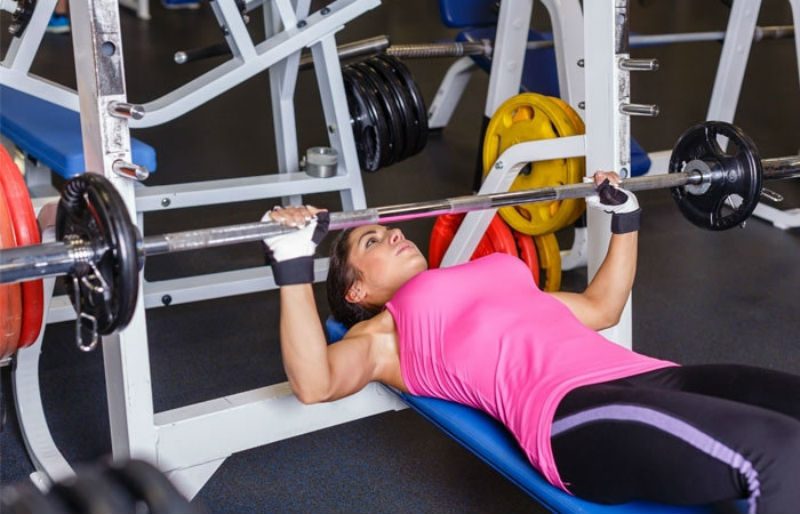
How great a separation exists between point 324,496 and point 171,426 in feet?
1.39

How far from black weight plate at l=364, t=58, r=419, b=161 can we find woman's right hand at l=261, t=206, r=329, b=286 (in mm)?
1169

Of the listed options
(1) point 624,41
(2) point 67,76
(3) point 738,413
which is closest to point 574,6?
(1) point 624,41

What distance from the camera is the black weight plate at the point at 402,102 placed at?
2680 millimetres

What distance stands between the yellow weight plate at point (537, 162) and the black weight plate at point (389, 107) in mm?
247

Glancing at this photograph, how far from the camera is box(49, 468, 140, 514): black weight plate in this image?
101 cm

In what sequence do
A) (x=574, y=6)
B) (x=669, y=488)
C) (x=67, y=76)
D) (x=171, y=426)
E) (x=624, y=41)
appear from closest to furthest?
(x=669, y=488) < (x=171, y=426) < (x=624, y=41) < (x=574, y=6) < (x=67, y=76)

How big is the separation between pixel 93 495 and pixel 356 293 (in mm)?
896

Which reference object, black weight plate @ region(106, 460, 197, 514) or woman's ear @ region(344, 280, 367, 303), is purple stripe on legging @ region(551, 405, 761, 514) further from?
black weight plate @ region(106, 460, 197, 514)

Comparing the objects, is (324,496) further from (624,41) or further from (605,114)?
(624,41)

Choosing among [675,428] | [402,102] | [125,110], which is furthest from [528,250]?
[125,110]

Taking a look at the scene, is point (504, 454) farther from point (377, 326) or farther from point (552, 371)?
point (377, 326)

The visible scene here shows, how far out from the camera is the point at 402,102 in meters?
2.67

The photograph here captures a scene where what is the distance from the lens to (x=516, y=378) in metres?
1.63

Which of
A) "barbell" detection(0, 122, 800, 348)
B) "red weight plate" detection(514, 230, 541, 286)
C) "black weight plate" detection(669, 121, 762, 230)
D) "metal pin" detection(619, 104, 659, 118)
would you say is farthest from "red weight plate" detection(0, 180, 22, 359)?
"red weight plate" detection(514, 230, 541, 286)
